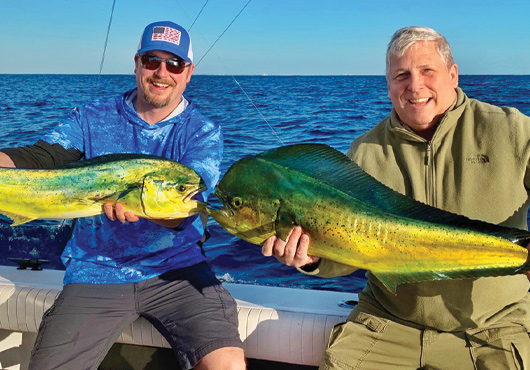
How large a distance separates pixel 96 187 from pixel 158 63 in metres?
1.08

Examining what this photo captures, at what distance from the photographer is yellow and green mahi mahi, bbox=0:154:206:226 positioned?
96.7 inches

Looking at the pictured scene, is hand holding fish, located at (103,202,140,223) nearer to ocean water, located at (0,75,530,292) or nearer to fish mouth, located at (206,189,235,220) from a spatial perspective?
fish mouth, located at (206,189,235,220)

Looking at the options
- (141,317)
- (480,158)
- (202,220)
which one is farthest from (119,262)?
(480,158)

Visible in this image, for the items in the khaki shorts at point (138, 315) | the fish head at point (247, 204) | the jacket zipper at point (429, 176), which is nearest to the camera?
the fish head at point (247, 204)

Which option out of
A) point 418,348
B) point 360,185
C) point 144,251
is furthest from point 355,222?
point 144,251

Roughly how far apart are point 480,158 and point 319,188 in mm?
970

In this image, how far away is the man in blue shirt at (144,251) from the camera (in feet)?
8.98

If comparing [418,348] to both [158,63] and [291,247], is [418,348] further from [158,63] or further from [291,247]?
[158,63]

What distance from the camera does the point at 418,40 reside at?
102 inches

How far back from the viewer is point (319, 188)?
199 cm

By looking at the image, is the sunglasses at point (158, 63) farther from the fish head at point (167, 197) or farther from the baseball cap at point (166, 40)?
the fish head at point (167, 197)

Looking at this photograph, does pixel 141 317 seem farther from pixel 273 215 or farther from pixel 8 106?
pixel 8 106

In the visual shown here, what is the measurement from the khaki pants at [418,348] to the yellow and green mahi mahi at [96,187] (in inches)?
39.8

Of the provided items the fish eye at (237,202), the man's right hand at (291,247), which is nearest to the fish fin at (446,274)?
the man's right hand at (291,247)
